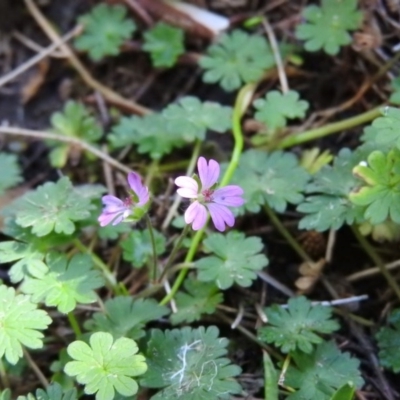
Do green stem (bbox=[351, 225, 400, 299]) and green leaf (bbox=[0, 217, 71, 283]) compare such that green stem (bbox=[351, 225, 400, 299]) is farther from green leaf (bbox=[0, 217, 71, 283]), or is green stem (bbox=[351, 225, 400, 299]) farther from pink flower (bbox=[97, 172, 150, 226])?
green leaf (bbox=[0, 217, 71, 283])

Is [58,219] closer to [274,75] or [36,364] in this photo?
[36,364]

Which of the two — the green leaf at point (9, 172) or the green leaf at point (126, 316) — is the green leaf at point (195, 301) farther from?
the green leaf at point (9, 172)

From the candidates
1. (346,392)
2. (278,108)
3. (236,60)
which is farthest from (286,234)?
(236,60)

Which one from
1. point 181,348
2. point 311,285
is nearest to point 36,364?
point 181,348

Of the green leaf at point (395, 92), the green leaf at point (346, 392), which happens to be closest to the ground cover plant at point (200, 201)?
the green leaf at point (346, 392)

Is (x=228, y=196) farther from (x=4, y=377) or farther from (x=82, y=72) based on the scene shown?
(x=82, y=72)
